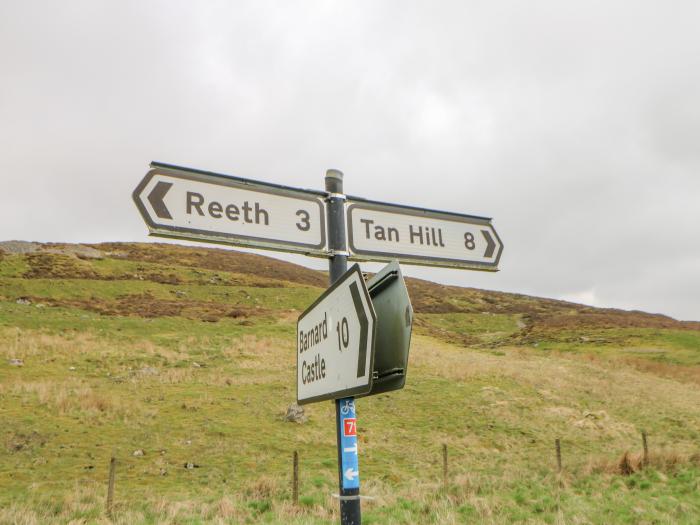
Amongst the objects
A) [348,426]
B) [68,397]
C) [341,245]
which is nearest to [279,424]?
[68,397]

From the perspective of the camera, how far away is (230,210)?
2830mm

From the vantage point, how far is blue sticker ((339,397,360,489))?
7.28 feet

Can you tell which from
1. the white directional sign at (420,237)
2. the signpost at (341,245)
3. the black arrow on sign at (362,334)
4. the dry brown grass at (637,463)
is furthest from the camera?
the dry brown grass at (637,463)

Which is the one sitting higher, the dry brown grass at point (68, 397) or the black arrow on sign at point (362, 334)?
the dry brown grass at point (68, 397)

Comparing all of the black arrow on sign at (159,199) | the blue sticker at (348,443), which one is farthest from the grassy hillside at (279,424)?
the black arrow on sign at (159,199)

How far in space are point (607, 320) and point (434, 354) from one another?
29625 millimetres

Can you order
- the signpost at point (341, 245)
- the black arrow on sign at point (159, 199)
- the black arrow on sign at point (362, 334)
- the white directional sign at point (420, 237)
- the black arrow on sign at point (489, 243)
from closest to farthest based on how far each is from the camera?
the black arrow on sign at point (362, 334), the signpost at point (341, 245), the black arrow on sign at point (159, 199), the white directional sign at point (420, 237), the black arrow on sign at point (489, 243)

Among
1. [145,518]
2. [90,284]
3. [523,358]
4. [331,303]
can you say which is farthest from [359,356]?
[90,284]

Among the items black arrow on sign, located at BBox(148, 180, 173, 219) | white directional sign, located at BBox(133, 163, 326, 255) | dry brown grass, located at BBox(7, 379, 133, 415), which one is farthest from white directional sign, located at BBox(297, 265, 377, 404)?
dry brown grass, located at BBox(7, 379, 133, 415)

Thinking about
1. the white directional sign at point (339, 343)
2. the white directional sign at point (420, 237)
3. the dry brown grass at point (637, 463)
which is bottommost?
the dry brown grass at point (637, 463)

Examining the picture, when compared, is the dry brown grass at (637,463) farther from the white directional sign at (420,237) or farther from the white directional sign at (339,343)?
the white directional sign at (339,343)

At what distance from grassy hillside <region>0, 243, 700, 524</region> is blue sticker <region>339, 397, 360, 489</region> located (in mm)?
5817

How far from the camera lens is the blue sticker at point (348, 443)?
2219 mm

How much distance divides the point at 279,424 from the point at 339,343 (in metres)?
16.2
